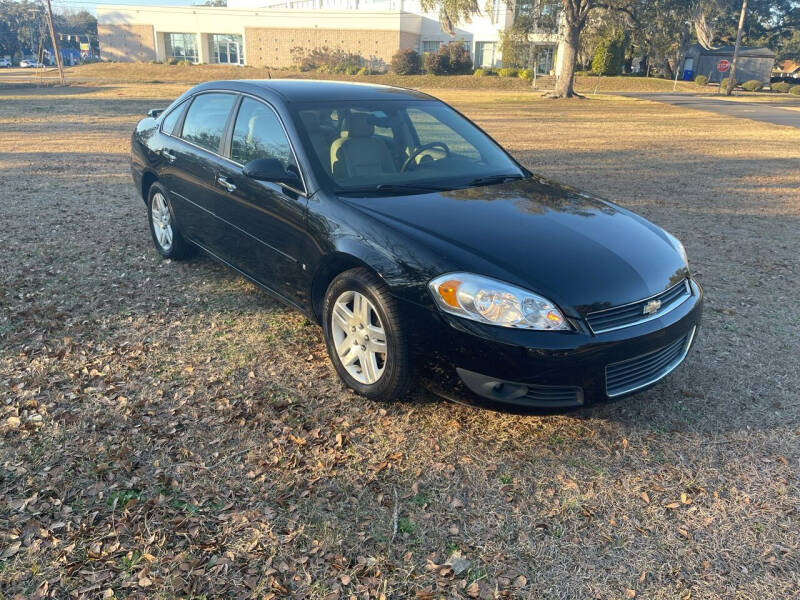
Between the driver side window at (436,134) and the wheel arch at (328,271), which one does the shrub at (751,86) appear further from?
the wheel arch at (328,271)

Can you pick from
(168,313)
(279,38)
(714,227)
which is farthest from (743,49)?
(168,313)

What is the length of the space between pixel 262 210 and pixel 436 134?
1404 mm

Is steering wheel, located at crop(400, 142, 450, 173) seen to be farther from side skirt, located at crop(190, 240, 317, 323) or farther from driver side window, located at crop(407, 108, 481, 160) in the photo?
Answer: side skirt, located at crop(190, 240, 317, 323)

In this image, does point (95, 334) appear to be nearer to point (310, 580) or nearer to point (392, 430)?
point (392, 430)

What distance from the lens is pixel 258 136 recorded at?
441 centimetres

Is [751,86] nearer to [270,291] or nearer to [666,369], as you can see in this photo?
[666,369]

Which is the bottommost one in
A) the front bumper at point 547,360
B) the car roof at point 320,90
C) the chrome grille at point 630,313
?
the front bumper at point 547,360

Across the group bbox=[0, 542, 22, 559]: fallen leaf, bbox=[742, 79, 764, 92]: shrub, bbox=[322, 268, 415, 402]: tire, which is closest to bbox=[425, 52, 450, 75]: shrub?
bbox=[742, 79, 764, 92]: shrub

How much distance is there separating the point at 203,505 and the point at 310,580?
679 mm

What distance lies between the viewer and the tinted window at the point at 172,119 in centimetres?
556

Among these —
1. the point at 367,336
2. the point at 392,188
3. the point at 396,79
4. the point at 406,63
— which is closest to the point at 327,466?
the point at 367,336

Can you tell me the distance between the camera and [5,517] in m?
2.76

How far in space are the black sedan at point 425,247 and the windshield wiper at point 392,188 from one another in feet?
0.05

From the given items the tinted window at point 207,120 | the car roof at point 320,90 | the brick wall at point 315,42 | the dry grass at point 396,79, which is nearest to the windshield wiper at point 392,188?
the car roof at point 320,90
